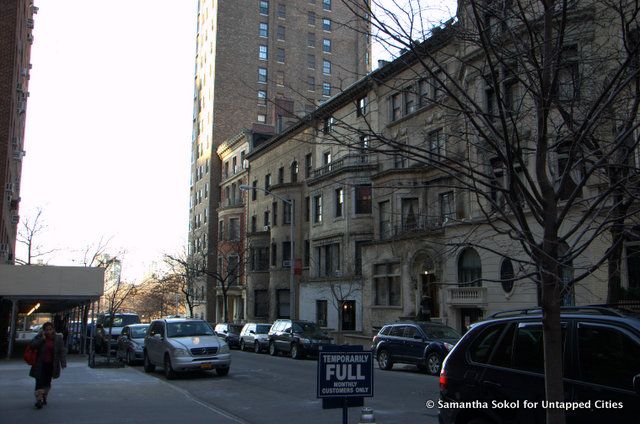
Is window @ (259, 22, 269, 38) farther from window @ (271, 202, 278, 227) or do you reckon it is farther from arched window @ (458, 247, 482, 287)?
arched window @ (458, 247, 482, 287)

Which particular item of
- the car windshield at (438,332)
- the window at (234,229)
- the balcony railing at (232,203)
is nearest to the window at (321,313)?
the window at (234,229)

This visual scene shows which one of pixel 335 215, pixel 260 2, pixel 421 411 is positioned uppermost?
pixel 260 2

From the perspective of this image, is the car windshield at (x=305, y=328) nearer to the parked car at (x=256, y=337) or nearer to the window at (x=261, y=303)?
the parked car at (x=256, y=337)

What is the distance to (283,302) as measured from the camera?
153 feet

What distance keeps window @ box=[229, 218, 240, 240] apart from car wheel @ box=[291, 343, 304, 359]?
28276mm

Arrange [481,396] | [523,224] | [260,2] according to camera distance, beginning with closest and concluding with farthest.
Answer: [523,224] < [481,396] < [260,2]

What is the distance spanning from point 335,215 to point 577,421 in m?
34.8

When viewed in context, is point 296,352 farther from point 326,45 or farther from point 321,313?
point 326,45

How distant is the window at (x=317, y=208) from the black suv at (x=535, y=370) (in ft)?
117

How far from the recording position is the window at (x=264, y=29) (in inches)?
2710

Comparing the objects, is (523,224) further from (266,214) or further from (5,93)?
(266,214)

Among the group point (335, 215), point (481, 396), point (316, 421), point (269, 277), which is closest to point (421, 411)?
point (316, 421)

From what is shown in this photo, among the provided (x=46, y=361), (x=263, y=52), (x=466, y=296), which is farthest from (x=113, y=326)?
(x=263, y=52)

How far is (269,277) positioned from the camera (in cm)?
4872
